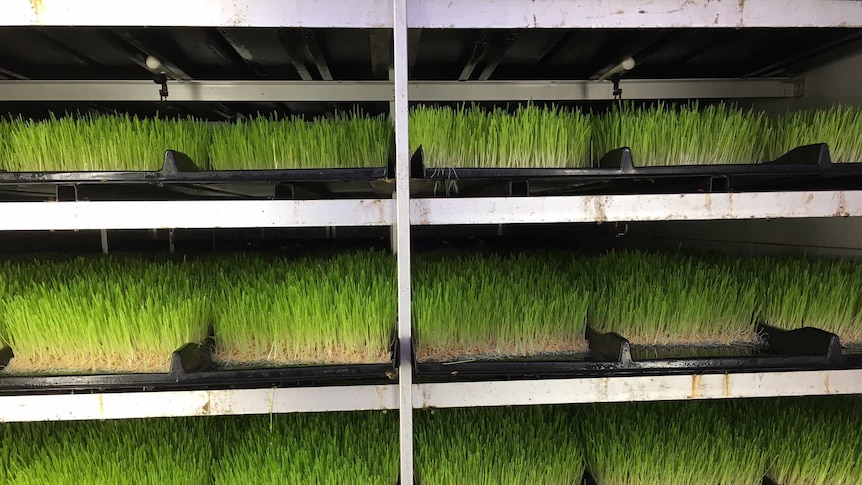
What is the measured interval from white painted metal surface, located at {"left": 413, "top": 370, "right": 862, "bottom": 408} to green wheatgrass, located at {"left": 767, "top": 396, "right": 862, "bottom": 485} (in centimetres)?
16

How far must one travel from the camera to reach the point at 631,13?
1.00 meters

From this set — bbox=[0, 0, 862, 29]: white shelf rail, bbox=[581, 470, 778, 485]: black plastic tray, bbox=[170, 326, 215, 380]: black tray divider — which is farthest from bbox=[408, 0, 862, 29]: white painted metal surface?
bbox=[581, 470, 778, 485]: black plastic tray

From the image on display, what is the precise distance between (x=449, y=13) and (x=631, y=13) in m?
0.37

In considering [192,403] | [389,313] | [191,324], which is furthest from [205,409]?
[389,313]

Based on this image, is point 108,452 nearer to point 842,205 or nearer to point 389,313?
point 389,313

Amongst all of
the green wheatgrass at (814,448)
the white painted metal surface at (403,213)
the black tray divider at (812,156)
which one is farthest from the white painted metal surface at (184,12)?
the green wheatgrass at (814,448)

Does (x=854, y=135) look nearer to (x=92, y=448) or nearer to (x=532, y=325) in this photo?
(x=532, y=325)

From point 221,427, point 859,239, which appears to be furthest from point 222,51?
point 859,239

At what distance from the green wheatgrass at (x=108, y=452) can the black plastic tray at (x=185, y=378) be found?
194 millimetres

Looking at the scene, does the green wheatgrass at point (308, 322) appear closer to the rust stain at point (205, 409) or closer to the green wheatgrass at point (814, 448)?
the rust stain at point (205, 409)

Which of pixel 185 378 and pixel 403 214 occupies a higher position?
pixel 403 214

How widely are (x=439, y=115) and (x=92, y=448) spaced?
3.71 feet

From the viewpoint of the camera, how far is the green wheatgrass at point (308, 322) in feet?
3.64

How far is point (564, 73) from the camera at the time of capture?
1730 mm
